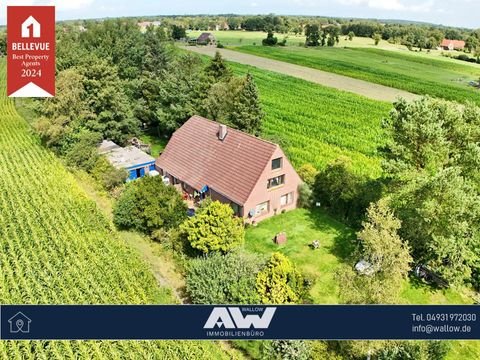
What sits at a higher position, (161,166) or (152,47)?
(152,47)

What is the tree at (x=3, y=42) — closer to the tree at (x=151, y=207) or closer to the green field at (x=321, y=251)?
the tree at (x=151, y=207)

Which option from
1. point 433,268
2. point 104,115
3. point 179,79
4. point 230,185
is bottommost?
point 433,268

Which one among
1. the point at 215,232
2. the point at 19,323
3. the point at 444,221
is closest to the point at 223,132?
the point at 215,232

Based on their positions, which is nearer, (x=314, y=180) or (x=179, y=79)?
(x=314, y=180)

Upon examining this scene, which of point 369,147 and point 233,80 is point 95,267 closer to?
point 233,80

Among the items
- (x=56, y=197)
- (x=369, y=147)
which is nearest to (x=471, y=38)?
(x=369, y=147)

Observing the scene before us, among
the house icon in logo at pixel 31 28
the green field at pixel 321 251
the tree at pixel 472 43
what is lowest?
the green field at pixel 321 251

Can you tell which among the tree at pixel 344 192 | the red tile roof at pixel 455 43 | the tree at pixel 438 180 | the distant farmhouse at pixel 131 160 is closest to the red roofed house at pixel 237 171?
the tree at pixel 344 192
